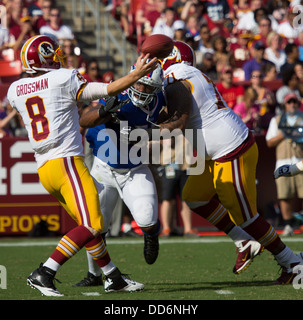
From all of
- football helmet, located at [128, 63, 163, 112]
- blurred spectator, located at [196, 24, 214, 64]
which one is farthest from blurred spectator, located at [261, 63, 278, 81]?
football helmet, located at [128, 63, 163, 112]

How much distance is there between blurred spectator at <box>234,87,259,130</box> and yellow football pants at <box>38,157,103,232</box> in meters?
5.15

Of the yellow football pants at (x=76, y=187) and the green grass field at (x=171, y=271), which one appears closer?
the yellow football pants at (x=76, y=187)

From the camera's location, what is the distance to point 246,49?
510 inches

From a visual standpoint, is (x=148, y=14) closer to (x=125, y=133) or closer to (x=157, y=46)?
(x=125, y=133)

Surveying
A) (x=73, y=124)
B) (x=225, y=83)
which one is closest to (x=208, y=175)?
(x=73, y=124)

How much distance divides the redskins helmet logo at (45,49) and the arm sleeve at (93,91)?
417 mm

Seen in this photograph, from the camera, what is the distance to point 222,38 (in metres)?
11.9

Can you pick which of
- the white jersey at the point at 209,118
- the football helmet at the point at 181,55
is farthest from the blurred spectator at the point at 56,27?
the white jersey at the point at 209,118

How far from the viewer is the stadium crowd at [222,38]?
10367mm

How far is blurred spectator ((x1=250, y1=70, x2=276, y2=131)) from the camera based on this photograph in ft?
33.2

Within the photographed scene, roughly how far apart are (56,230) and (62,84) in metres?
4.68

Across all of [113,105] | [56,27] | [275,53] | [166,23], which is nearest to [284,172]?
[113,105]

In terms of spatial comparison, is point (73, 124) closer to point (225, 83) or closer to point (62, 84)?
point (62, 84)

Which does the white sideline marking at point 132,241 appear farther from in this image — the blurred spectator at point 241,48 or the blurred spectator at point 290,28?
the blurred spectator at point 290,28
